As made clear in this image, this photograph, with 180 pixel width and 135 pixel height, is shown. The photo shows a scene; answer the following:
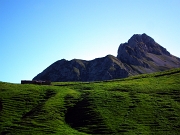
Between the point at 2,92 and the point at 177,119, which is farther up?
the point at 2,92

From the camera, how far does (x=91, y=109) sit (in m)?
76.5

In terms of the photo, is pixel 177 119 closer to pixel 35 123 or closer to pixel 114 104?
pixel 114 104

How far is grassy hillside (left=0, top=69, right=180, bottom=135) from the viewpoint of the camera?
216ft

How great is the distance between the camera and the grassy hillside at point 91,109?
65.9 m

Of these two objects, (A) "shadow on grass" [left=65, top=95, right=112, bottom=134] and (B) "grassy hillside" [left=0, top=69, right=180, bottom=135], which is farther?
(A) "shadow on grass" [left=65, top=95, right=112, bottom=134]

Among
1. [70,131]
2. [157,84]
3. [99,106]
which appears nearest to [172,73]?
[157,84]

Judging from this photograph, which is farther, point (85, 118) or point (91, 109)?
point (91, 109)

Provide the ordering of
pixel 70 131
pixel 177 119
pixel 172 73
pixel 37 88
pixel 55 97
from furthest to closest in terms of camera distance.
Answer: pixel 172 73 < pixel 37 88 < pixel 55 97 < pixel 177 119 < pixel 70 131

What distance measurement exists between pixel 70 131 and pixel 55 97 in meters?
22.0

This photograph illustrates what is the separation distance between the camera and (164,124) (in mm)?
67062

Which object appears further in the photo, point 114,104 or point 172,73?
point 172,73

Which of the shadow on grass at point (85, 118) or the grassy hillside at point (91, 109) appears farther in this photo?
the shadow on grass at point (85, 118)

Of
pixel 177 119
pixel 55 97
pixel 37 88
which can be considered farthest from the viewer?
pixel 37 88

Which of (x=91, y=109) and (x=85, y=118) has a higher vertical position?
(x=91, y=109)
